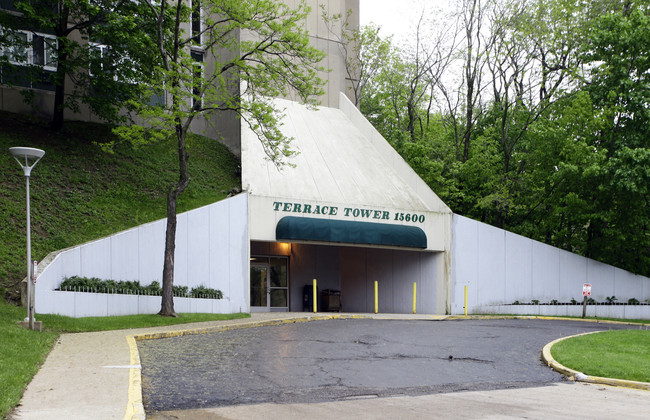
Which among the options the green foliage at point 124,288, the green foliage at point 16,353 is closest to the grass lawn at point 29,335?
the green foliage at point 16,353

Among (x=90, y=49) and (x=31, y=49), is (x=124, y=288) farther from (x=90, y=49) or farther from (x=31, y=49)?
(x=31, y=49)

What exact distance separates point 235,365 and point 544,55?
98.1 feet

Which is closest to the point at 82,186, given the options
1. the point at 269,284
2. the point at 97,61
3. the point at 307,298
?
the point at 97,61

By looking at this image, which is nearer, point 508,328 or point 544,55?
point 508,328

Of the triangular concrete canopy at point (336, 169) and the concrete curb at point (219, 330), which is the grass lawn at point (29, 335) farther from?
the triangular concrete canopy at point (336, 169)

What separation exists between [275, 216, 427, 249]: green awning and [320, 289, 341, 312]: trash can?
4.54 metres

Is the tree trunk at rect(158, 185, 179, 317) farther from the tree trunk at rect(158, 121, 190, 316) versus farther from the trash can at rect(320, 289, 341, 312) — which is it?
the trash can at rect(320, 289, 341, 312)

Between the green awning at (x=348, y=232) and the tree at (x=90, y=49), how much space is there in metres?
8.86

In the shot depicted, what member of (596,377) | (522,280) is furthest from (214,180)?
(596,377)

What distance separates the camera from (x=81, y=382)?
834 cm

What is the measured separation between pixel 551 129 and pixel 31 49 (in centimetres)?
2476

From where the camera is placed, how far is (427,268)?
1063 inches

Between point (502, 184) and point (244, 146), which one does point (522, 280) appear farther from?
point (244, 146)

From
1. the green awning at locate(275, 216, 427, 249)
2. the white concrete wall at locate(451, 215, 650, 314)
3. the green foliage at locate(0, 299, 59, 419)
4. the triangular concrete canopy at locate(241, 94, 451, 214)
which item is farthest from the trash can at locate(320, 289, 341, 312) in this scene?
the green foliage at locate(0, 299, 59, 419)
